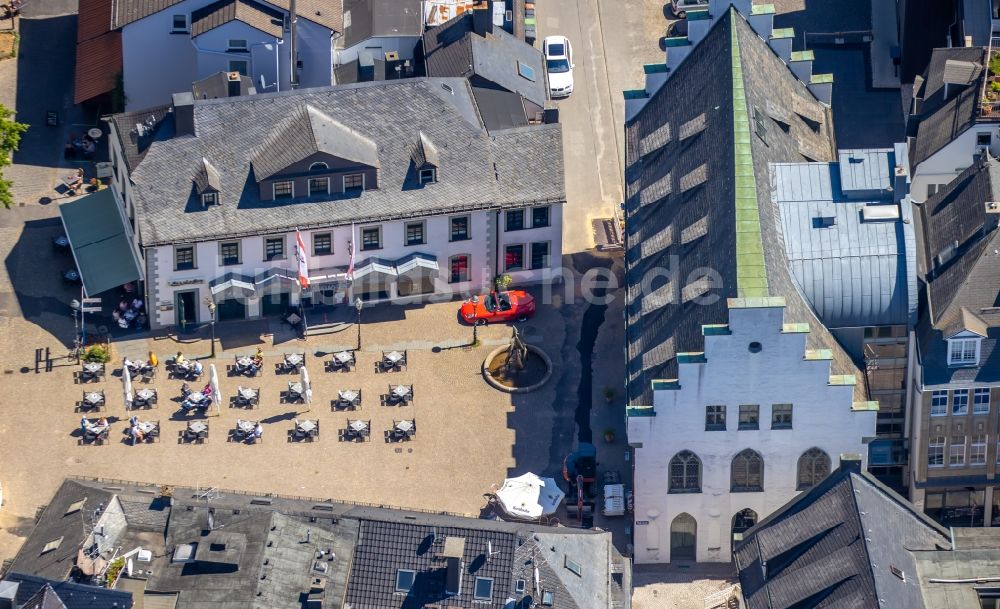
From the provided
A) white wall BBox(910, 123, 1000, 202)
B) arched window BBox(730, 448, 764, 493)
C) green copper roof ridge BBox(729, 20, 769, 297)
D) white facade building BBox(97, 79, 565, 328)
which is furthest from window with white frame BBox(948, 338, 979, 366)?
white facade building BBox(97, 79, 565, 328)

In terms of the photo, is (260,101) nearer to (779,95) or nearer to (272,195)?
(272,195)

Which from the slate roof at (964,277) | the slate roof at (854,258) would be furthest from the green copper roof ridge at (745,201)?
the slate roof at (964,277)

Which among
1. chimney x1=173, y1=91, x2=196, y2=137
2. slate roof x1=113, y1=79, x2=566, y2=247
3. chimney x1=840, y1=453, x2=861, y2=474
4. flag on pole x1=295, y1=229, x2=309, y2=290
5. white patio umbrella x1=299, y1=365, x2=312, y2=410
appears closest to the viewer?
chimney x1=840, y1=453, x2=861, y2=474

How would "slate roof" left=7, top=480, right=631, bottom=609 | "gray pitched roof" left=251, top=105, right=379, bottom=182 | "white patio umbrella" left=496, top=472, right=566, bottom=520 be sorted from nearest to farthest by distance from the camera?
"slate roof" left=7, top=480, right=631, bottom=609, "white patio umbrella" left=496, top=472, right=566, bottom=520, "gray pitched roof" left=251, top=105, right=379, bottom=182

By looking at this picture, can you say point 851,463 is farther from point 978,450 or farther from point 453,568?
point 453,568

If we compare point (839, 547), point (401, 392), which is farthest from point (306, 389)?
point (839, 547)

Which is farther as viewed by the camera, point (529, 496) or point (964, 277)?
point (529, 496)

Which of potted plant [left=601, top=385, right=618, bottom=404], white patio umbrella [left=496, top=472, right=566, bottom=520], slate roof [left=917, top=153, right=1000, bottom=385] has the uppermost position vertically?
slate roof [left=917, top=153, right=1000, bottom=385]

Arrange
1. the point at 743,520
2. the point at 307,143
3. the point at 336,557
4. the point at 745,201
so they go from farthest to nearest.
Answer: the point at 307,143
the point at 743,520
the point at 745,201
the point at 336,557

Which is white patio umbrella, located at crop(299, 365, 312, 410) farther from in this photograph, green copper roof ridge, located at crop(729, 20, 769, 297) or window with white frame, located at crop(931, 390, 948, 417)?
window with white frame, located at crop(931, 390, 948, 417)
